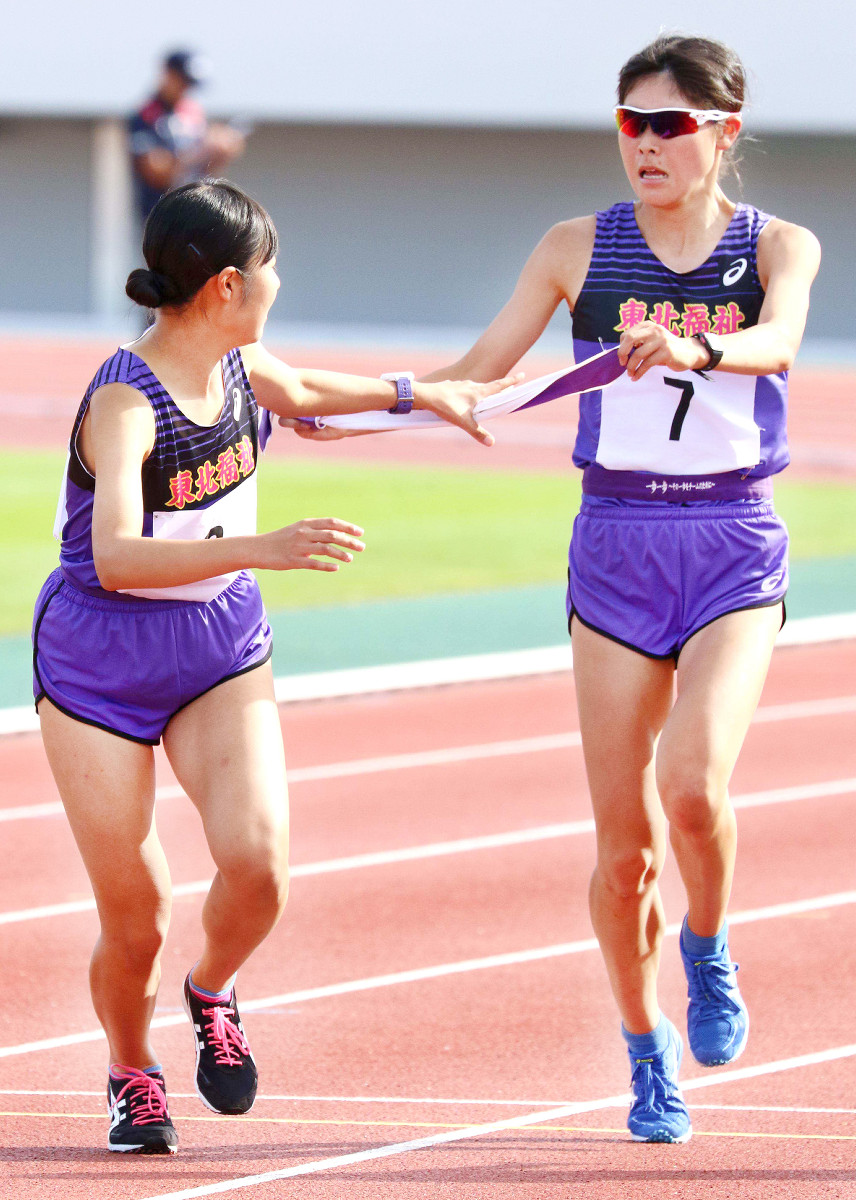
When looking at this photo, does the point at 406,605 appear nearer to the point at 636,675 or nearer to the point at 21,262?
the point at 636,675

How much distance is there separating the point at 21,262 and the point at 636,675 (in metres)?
36.5

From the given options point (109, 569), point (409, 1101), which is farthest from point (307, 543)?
point (409, 1101)

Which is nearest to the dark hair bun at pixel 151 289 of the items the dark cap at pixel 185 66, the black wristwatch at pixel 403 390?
the black wristwatch at pixel 403 390

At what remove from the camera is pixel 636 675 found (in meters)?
4.08

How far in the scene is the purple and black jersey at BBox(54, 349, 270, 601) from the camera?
3746 millimetres

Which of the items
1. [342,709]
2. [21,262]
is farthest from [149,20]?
[342,709]

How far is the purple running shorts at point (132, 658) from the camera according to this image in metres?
3.82

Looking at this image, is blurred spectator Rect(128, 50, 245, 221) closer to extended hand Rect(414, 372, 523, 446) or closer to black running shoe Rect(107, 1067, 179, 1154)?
extended hand Rect(414, 372, 523, 446)

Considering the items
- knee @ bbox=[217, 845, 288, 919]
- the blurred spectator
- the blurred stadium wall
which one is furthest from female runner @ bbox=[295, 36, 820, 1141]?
the blurred stadium wall

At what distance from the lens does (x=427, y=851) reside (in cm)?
693

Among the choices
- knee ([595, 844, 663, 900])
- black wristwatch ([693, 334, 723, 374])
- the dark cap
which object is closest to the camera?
black wristwatch ([693, 334, 723, 374])

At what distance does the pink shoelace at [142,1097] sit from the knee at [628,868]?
1.07 meters

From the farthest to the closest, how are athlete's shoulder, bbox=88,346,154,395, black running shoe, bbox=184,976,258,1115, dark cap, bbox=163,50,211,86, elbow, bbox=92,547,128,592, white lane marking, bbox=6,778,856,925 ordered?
1. dark cap, bbox=163,50,211,86
2. white lane marking, bbox=6,778,856,925
3. black running shoe, bbox=184,976,258,1115
4. athlete's shoulder, bbox=88,346,154,395
5. elbow, bbox=92,547,128,592

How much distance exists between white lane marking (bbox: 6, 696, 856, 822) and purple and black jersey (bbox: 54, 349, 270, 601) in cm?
363
